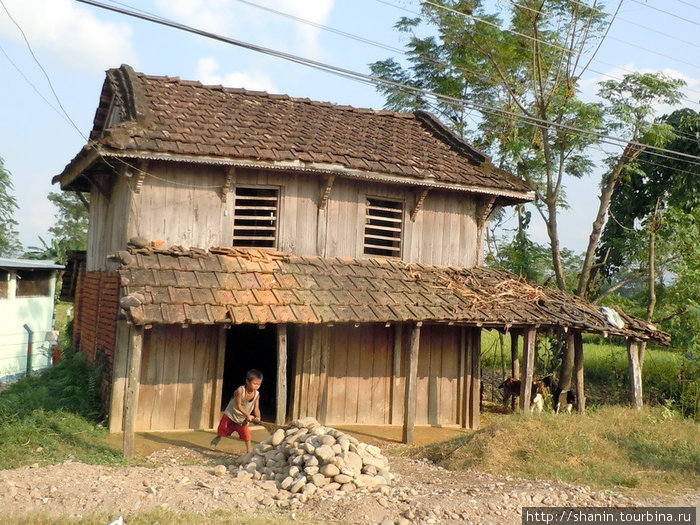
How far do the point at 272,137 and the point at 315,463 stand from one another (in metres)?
6.81

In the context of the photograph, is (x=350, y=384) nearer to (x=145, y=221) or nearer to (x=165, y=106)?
(x=145, y=221)

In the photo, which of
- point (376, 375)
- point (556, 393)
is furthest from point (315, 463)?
point (556, 393)

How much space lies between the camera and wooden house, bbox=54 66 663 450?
11.3m

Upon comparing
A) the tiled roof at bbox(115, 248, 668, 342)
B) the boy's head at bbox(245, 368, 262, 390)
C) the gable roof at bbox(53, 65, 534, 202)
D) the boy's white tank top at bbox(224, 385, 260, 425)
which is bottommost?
the boy's white tank top at bbox(224, 385, 260, 425)

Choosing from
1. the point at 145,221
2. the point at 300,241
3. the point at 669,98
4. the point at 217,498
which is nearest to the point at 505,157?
the point at 669,98

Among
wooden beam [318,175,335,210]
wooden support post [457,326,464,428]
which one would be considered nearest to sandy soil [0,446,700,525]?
wooden support post [457,326,464,428]

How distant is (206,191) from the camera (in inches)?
488

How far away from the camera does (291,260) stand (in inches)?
495

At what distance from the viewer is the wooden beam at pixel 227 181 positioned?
1220 centimetres

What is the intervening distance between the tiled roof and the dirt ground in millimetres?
2296

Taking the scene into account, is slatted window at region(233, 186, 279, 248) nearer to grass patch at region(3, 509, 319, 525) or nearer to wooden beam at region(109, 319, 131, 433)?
wooden beam at region(109, 319, 131, 433)

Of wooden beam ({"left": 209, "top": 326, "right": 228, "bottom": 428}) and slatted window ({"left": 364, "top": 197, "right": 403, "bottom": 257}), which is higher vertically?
slatted window ({"left": 364, "top": 197, "right": 403, "bottom": 257})

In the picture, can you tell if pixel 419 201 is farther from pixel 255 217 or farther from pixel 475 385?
pixel 475 385

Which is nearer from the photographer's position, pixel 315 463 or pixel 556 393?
pixel 315 463
